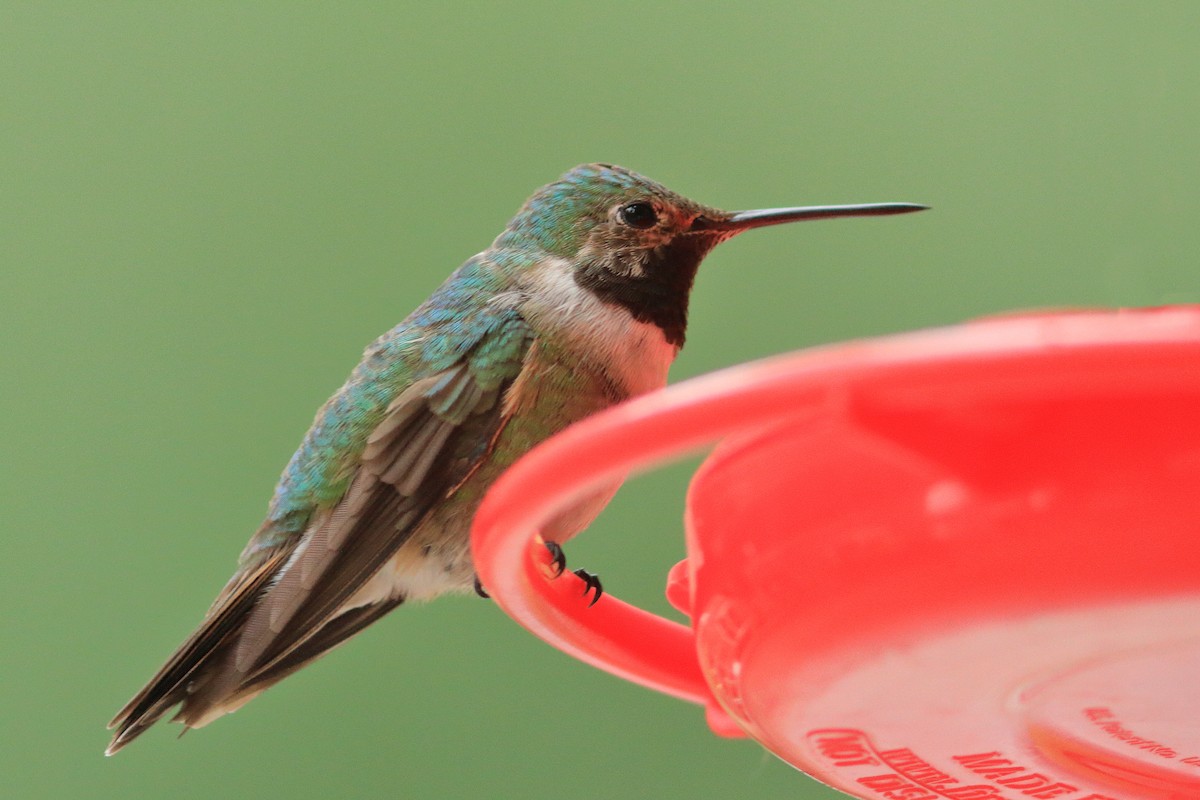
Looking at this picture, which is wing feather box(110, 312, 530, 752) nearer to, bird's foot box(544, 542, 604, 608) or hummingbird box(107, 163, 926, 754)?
hummingbird box(107, 163, 926, 754)

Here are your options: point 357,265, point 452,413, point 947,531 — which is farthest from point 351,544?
point 357,265

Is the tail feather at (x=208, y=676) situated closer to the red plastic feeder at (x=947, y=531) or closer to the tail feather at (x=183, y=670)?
the tail feather at (x=183, y=670)

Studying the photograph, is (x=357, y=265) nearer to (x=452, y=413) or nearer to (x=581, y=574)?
(x=452, y=413)

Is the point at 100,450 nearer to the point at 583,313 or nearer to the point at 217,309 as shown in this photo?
the point at 217,309

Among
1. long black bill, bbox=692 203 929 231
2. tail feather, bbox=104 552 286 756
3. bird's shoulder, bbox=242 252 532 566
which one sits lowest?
tail feather, bbox=104 552 286 756

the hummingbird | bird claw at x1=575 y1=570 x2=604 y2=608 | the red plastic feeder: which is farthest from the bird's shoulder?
the red plastic feeder

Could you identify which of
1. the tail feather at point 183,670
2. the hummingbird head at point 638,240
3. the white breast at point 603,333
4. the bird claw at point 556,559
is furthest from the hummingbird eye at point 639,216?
the tail feather at point 183,670

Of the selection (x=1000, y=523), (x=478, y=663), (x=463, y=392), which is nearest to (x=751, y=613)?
(x=1000, y=523)
